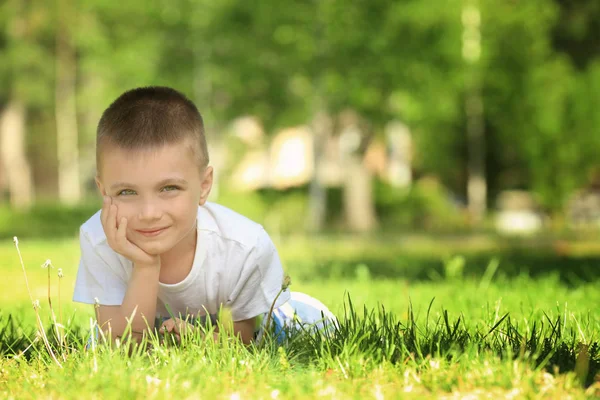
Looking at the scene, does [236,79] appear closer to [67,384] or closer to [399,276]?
[399,276]

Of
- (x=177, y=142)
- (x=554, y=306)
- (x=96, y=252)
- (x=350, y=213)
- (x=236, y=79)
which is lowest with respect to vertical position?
(x=350, y=213)

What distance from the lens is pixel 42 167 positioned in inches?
1519

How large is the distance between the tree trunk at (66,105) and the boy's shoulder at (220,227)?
93.2ft

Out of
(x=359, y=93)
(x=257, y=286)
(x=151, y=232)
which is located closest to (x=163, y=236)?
(x=151, y=232)

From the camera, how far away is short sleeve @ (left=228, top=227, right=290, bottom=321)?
11.5ft

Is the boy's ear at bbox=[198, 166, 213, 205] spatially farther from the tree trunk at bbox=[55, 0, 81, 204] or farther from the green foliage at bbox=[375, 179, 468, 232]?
the tree trunk at bbox=[55, 0, 81, 204]

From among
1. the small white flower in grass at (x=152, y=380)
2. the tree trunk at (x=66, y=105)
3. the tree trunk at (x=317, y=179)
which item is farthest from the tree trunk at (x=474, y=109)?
the small white flower in grass at (x=152, y=380)

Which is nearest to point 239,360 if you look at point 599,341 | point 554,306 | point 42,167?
point 599,341

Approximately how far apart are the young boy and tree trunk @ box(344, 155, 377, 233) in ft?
64.7

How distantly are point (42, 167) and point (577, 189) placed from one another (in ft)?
85.2

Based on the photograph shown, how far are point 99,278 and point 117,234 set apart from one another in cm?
40

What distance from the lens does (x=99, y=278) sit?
3.43 meters

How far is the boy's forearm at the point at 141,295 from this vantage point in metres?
3.23

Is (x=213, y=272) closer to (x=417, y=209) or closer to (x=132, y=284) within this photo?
(x=132, y=284)
